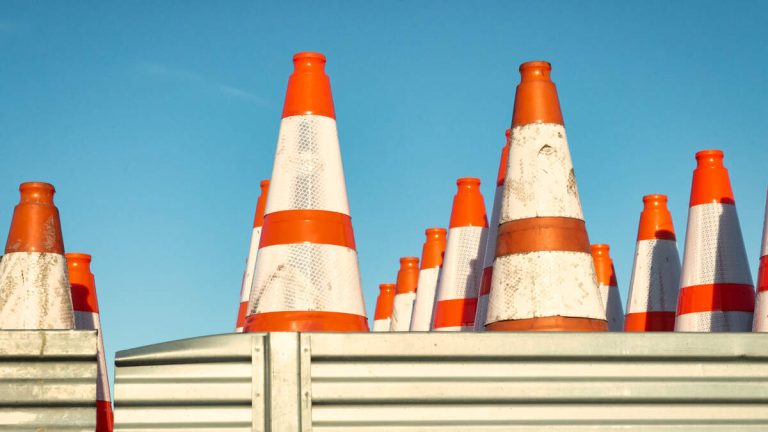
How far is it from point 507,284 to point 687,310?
11.3 ft

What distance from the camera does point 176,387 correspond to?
4.38 m

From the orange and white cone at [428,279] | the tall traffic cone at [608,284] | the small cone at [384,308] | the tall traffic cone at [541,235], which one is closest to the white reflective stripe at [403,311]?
the orange and white cone at [428,279]

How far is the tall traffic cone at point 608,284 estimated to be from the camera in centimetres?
1430

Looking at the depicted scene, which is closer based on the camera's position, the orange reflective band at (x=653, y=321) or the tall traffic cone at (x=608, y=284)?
the orange reflective band at (x=653, y=321)

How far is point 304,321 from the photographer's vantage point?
8156 millimetres

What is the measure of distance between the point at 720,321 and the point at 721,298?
0.22 metres

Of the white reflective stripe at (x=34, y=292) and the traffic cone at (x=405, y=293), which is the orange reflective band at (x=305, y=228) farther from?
the traffic cone at (x=405, y=293)

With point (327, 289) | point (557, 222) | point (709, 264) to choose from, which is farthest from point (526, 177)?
point (709, 264)

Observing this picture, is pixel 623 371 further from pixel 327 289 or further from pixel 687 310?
pixel 687 310

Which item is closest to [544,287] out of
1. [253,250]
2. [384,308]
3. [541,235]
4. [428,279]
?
[541,235]

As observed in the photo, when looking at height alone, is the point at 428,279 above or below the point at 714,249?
above

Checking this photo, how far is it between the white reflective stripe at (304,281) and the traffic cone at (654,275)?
555 cm

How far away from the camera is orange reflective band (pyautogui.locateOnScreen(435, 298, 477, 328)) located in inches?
496

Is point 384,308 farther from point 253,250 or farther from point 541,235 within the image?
point 541,235
